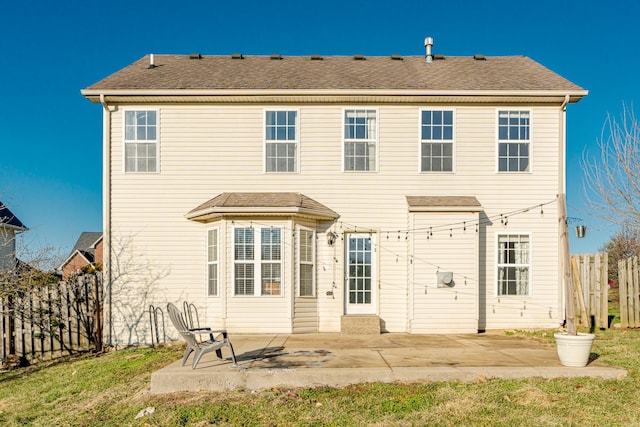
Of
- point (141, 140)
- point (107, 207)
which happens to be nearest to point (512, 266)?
point (141, 140)

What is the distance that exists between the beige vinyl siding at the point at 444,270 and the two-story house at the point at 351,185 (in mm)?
33

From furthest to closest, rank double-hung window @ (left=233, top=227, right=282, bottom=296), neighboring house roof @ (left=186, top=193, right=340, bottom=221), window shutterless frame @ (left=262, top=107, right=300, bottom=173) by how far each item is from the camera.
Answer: window shutterless frame @ (left=262, top=107, right=300, bottom=173) < double-hung window @ (left=233, top=227, right=282, bottom=296) < neighboring house roof @ (left=186, top=193, right=340, bottom=221)

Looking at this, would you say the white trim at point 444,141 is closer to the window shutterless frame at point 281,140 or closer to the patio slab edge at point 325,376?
the window shutterless frame at point 281,140

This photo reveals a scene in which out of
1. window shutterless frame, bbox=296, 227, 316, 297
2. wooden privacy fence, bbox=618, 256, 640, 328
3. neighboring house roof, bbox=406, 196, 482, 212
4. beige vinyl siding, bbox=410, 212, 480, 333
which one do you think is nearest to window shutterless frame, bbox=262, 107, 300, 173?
window shutterless frame, bbox=296, 227, 316, 297

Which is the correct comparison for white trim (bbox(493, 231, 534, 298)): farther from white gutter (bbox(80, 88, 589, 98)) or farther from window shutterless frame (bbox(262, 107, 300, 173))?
window shutterless frame (bbox(262, 107, 300, 173))

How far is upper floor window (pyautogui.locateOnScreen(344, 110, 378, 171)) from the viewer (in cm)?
1190

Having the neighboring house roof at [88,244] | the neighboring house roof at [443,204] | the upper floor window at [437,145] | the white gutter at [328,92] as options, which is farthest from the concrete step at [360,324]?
the neighboring house roof at [88,244]

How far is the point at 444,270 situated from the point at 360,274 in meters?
1.90

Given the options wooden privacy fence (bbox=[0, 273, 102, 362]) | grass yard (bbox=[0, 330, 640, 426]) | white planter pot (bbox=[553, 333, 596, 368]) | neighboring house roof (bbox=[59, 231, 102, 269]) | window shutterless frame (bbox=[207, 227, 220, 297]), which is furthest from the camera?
neighboring house roof (bbox=[59, 231, 102, 269])

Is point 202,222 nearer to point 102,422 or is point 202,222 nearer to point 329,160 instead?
point 329,160

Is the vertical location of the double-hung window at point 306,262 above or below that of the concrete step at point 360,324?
above

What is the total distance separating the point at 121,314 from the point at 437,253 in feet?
24.0

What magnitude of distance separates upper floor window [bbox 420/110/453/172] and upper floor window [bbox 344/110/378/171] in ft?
3.85

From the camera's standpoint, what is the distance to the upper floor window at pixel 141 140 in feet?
38.8
